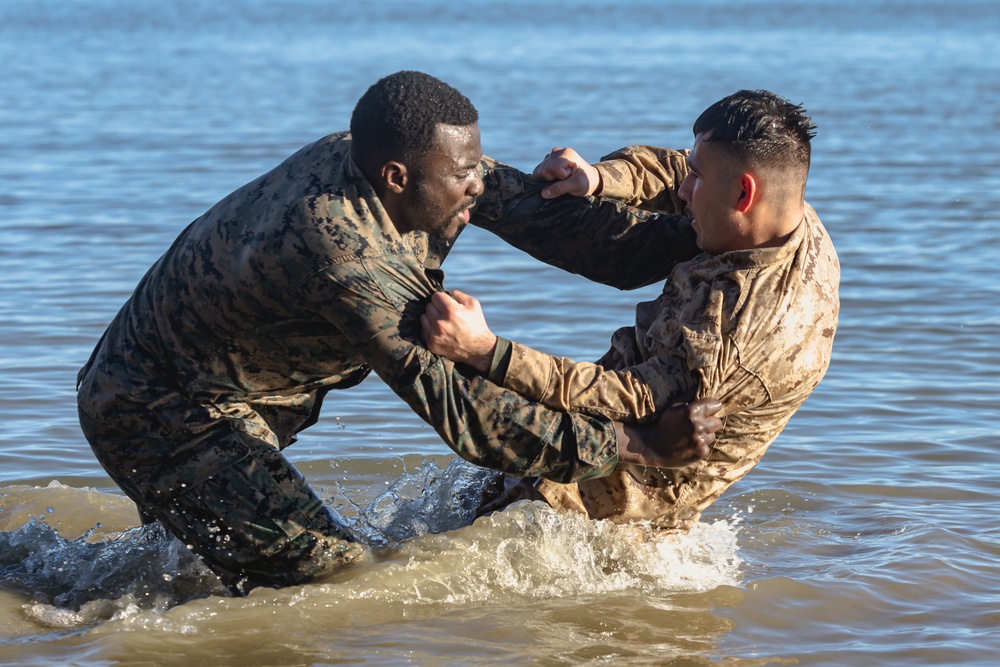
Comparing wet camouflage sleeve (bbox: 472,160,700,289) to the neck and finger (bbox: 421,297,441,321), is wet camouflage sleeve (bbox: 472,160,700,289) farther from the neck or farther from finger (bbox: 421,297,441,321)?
finger (bbox: 421,297,441,321)

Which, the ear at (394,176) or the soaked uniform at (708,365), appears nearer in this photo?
the ear at (394,176)

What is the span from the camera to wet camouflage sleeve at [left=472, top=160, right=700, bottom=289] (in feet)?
18.2

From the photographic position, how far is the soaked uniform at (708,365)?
479 cm

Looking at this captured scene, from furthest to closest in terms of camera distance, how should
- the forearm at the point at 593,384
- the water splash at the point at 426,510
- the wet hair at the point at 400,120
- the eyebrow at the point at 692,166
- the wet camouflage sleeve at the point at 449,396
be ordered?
the water splash at the point at 426,510, the eyebrow at the point at 692,166, the forearm at the point at 593,384, the wet hair at the point at 400,120, the wet camouflage sleeve at the point at 449,396

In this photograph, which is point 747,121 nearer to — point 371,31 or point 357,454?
point 357,454

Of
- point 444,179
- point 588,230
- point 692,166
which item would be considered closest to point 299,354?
point 444,179

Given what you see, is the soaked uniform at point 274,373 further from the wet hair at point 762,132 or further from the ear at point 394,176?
the wet hair at point 762,132

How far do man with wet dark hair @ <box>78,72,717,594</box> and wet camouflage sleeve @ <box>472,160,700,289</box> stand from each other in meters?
0.50

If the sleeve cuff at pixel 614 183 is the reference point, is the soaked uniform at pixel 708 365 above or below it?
below

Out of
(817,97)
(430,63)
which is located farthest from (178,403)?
(430,63)

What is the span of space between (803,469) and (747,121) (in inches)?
124

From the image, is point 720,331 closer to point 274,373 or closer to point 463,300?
point 463,300

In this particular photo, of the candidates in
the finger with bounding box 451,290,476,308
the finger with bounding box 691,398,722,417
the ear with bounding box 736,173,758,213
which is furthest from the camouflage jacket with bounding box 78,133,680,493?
the ear with bounding box 736,173,758,213

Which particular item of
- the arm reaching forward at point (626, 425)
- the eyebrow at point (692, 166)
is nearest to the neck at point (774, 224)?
the eyebrow at point (692, 166)
